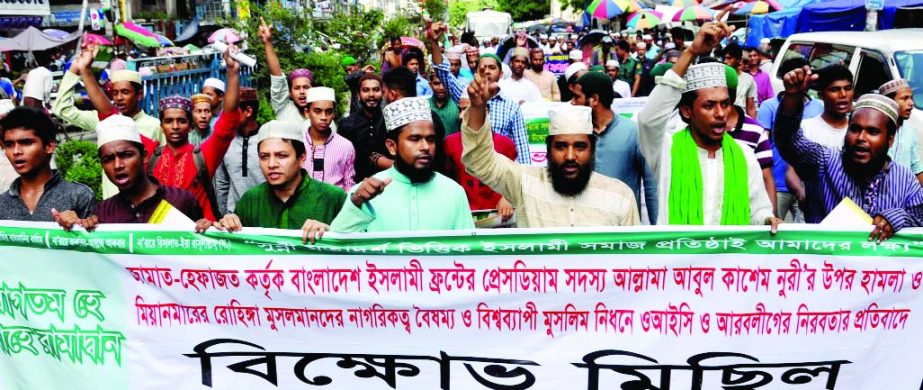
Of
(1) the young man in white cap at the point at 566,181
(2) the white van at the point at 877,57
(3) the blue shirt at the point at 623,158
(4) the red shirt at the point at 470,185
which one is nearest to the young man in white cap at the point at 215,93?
(4) the red shirt at the point at 470,185

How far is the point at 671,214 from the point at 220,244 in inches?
77.0

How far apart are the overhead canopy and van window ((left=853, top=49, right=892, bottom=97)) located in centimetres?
2501

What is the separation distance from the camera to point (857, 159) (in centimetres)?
397

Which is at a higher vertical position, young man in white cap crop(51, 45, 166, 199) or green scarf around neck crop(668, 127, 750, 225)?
young man in white cap crop(51, 45, 166, 199)

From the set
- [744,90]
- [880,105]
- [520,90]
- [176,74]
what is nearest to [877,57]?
[744,90]

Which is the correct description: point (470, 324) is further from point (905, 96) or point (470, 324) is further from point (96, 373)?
point (905, 96)

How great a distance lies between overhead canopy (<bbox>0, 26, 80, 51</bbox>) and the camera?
27156 mm

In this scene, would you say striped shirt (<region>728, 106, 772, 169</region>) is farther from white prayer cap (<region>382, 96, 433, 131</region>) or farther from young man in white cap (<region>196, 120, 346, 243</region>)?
young man in white cap (<region>196, 120, 346, 243</region>)

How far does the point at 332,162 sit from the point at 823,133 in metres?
2.85

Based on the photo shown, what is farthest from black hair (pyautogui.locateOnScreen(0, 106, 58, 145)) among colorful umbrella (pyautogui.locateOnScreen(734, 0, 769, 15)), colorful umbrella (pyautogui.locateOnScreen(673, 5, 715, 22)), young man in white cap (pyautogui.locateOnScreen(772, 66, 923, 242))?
colorful umbrella (pyautogui.locateOnScreen(673, 5, 715, 22))

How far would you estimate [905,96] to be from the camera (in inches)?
231

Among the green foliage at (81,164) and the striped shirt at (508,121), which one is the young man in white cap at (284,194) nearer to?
the striped shirt at (508,121)

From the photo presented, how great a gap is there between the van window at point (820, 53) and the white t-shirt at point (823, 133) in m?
4.14

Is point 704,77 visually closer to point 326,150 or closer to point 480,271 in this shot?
point 480,271
